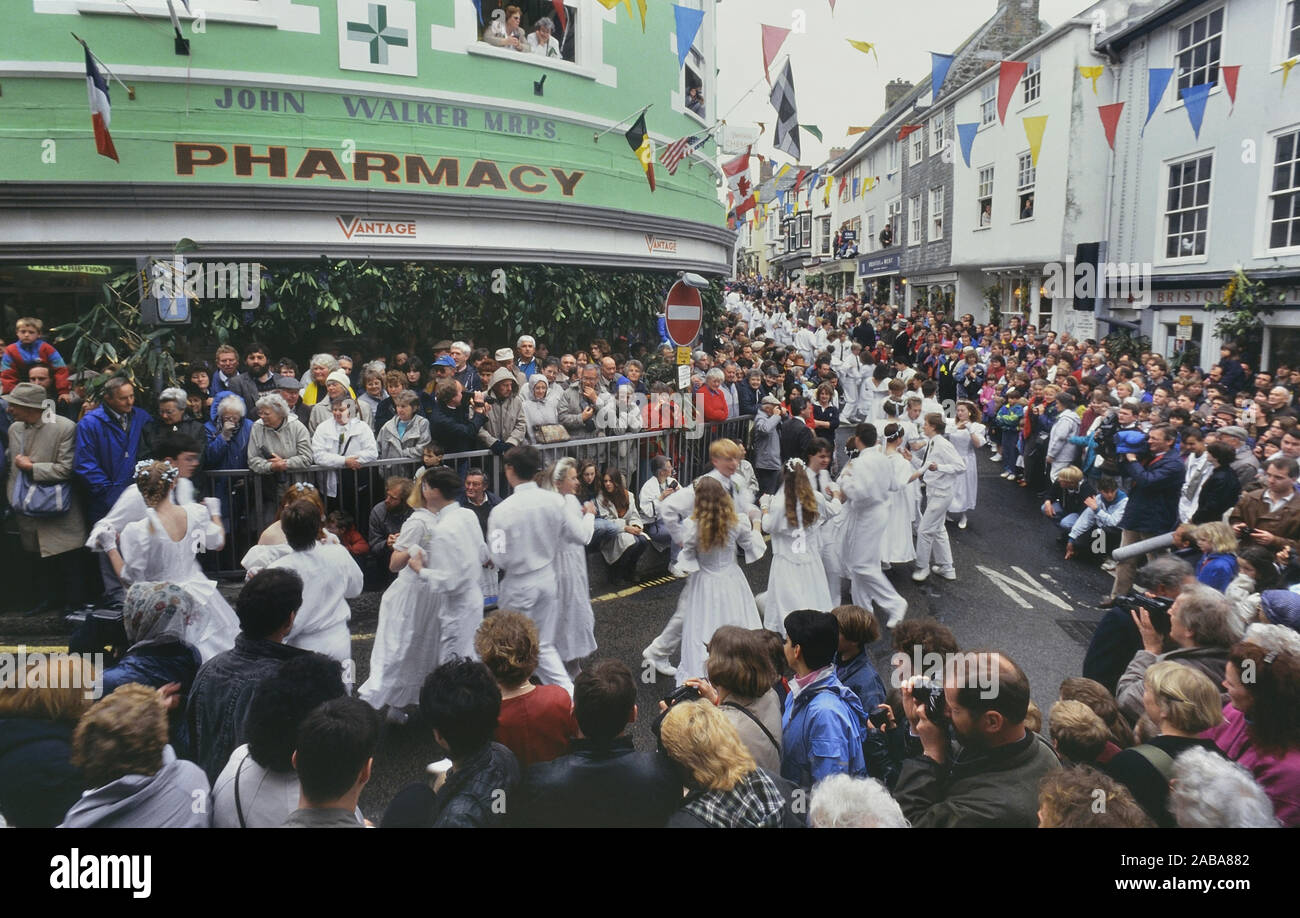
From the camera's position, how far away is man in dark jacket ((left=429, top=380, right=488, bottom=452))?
7.92 m

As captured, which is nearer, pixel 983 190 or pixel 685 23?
pixel 685 23

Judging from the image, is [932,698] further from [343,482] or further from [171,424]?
[171,424]

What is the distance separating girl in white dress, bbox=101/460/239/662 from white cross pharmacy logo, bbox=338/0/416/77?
8.25m

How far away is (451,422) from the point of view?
7973 mm

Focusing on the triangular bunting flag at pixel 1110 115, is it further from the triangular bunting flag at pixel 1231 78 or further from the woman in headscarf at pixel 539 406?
the woman in headscarf at pixel 539 406

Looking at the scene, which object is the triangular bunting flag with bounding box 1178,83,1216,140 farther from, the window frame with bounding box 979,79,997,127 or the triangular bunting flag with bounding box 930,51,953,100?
the window frame with bounding box 979,79,997,127

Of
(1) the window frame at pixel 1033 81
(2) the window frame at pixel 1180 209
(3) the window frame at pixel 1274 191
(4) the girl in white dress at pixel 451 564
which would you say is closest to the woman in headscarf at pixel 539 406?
(4) the girl in white dress at pixel 451 564

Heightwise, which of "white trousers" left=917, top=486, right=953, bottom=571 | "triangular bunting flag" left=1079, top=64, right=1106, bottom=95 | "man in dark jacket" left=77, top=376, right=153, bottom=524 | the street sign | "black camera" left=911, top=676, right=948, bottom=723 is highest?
"triangular bunting flag" left=1079, top=64, right=1106, bottom=95

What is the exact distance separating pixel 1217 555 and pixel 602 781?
14.5 feet

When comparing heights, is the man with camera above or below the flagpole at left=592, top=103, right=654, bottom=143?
below

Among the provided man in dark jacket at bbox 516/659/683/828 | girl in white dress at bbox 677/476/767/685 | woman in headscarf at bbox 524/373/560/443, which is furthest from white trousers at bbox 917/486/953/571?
man in dark jacket at bbox 516/659/683/828

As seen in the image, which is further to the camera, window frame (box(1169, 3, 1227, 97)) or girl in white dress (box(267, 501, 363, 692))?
window frame (box(1169, 3, 1227, 97))

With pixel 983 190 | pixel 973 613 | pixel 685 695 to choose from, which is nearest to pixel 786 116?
pixel 973 613
